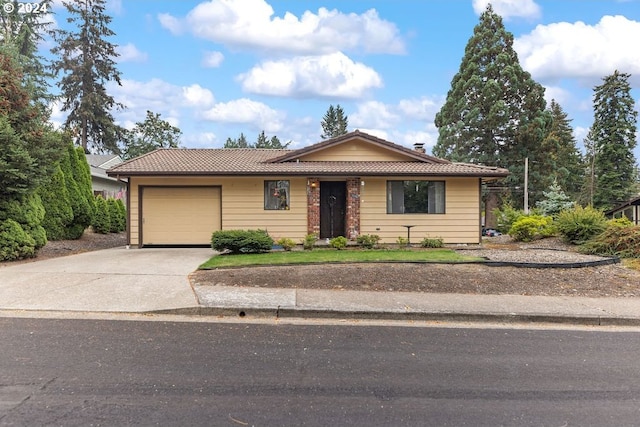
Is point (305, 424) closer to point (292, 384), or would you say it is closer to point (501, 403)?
point (292, 384)

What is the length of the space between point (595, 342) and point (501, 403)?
265 centimetres

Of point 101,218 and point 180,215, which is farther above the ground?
point 180,215

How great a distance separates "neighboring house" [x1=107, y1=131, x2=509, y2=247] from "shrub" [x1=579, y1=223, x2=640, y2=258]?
137 inches

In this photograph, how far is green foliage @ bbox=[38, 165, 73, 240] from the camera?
51.2 feet

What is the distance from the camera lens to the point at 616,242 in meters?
12.1

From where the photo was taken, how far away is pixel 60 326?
18.5ft

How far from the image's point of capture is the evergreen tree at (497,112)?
34344 mm

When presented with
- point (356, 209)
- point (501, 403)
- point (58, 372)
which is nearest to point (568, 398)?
point (501, 403)

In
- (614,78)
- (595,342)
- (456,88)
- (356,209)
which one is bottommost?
(595,342)

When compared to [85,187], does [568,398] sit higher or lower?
lower

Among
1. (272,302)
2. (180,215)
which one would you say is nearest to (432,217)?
(180,215)

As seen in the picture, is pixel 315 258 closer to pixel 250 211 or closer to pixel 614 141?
pixel 250 211
